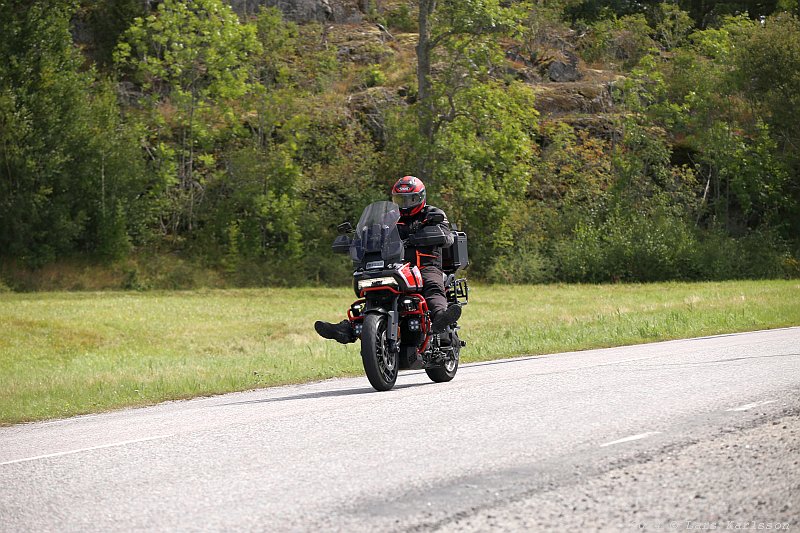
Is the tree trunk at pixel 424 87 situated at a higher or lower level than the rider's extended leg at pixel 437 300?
higher

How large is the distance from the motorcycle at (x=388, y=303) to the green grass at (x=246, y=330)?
335cm

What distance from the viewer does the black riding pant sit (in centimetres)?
1347

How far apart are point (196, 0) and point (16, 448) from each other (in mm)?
42653

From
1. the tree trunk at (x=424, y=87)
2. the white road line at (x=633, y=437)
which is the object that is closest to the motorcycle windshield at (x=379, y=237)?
the white road line at (x=633, y=437)

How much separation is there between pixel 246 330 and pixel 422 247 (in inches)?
748

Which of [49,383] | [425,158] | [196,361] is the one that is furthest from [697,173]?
[49,383]

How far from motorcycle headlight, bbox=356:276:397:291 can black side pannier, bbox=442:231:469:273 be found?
69.9 inches

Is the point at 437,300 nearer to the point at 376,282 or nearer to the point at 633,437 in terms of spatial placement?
the point at 376,282

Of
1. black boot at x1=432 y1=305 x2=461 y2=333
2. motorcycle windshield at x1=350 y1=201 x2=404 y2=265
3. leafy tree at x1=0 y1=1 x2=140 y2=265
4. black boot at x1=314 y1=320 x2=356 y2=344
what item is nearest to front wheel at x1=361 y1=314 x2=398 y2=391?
black boot at x1=314 y1=320 x2=356 y2=344

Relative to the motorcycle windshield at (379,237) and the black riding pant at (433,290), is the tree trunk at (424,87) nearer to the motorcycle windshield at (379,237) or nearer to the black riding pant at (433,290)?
the black riding pant at (433,290)

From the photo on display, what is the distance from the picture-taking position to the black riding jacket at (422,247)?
44.9ft

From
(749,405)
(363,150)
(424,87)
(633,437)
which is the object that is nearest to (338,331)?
(749,405)

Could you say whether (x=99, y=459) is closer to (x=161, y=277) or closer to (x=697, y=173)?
(x=161, y=277)

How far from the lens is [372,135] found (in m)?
53.7
